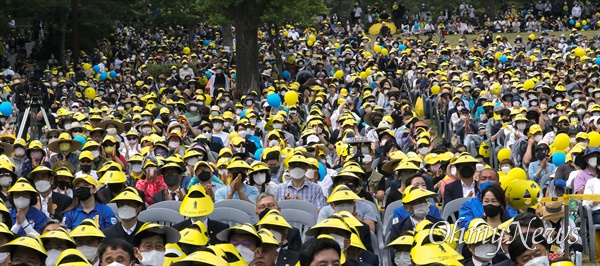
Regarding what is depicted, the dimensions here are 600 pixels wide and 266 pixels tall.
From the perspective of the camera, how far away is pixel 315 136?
19266 mm

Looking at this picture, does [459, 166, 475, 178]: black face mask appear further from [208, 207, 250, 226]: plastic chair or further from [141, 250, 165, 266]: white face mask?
[141, 250, 165, 266]: white face mask

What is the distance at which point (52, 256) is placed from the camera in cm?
1007

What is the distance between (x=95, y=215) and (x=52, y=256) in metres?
2.71

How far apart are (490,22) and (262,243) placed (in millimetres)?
44780

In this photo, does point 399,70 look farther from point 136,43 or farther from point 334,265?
point 334,265

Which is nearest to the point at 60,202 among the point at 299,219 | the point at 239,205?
the point at 239,205

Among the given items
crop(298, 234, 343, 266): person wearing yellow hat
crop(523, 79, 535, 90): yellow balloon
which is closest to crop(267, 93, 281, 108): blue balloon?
crop(523, 79, 535, 90): yellow balloon

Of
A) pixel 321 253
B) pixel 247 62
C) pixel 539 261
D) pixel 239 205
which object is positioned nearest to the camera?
pixel 321 253

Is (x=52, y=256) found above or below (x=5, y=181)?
below

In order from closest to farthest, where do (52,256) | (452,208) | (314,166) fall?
→ (52,256)
(452,208)
(314,166)

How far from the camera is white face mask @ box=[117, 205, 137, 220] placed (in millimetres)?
11734

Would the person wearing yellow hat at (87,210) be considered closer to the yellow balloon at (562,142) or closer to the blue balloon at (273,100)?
the yellow balloon at (562,142)

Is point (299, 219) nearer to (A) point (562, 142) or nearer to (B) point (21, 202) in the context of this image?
(B) point (21, 202)

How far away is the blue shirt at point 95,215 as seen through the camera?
12765 millimetres
